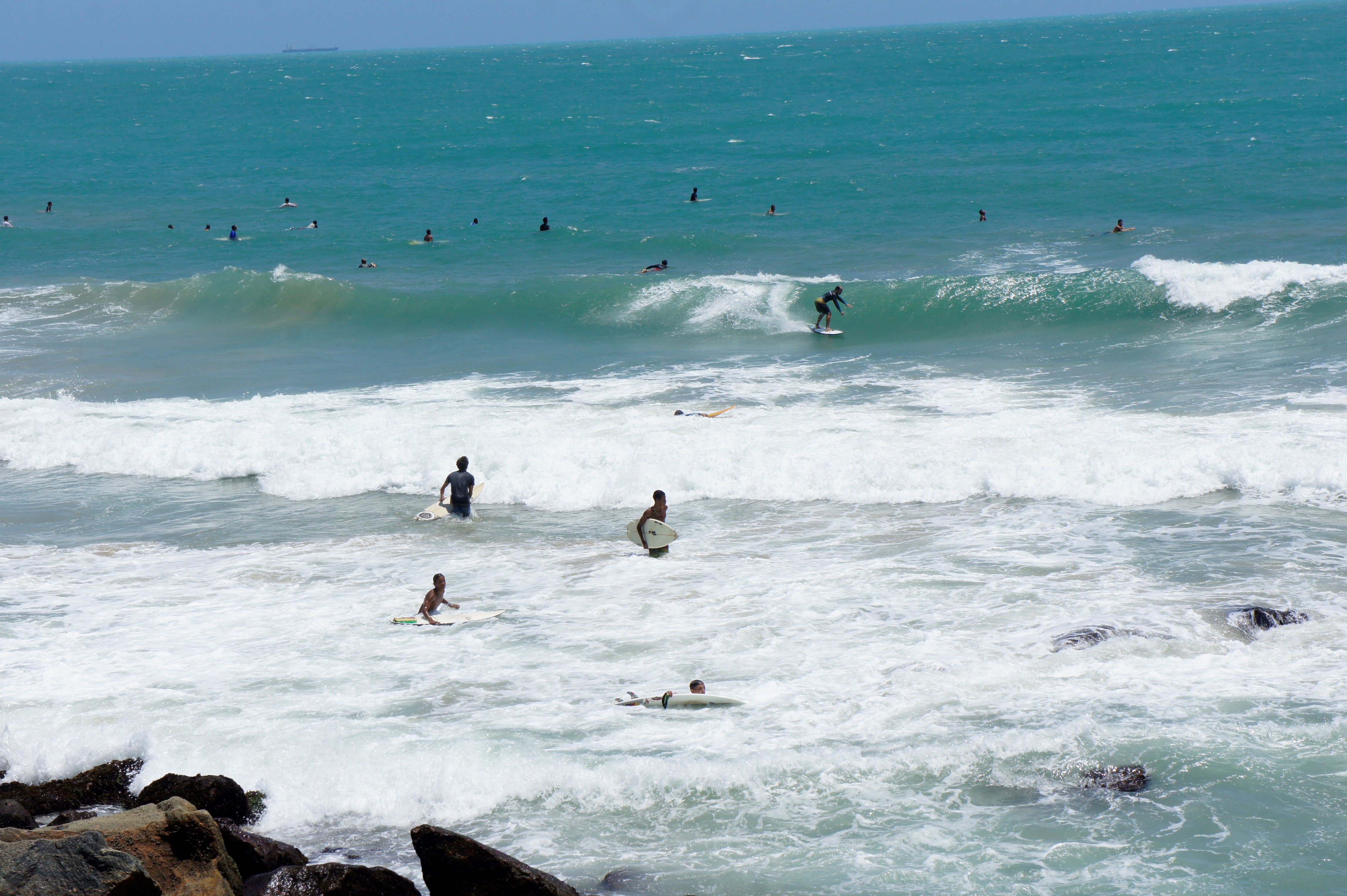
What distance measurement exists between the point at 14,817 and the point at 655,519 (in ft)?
26.2

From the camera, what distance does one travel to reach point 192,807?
746 centimetres

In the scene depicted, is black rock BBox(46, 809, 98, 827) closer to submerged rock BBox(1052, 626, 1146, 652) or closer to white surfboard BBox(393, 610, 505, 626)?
white surfboard BBox(393, 610, 505, 626)

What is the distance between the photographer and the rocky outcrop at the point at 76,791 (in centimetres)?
920

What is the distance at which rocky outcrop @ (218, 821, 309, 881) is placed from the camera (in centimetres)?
771

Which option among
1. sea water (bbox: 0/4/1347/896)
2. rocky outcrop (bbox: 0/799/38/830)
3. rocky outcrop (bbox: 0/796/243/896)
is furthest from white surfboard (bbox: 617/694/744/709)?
rocky outcrop (bbox: 0/799/38/830)

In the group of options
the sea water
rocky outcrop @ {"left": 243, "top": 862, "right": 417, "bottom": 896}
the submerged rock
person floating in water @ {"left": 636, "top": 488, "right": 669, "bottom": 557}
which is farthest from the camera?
person floating in water @ {"left": 636, "top": 488, "right": 669, "bottom": 557}

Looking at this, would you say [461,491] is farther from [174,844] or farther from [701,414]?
[174,844]

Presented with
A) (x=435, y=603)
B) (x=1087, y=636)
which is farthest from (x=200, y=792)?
(x=1087, y=636)

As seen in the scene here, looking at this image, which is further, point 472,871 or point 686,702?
point 686,702

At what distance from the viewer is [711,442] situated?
62.2 feet

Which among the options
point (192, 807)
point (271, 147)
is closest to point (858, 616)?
point (192, 807)

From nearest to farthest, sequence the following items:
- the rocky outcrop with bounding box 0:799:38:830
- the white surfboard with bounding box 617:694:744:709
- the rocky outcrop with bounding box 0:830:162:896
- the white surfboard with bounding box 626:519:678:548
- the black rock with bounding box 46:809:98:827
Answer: the rocky outcrop with bounding box 0:830:162:896, the black rock with bounding box 46:809:98:827, the rocky outcrop with bounding box 0:799:38:830, the white surfboard with bounding box 617:694:744:709, the white surfboard with bounding box 626:519:678:548

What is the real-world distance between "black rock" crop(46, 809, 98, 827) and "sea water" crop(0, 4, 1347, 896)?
36.9 inches

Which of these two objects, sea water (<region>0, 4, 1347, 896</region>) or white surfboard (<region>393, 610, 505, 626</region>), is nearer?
sea water (<region>0, 4, 1347, 896</region>)
